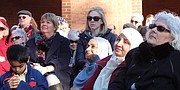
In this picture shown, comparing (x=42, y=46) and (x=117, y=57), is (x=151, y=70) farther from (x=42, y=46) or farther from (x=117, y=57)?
(x=42, y=46)

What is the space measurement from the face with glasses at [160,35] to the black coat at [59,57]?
6.77ft

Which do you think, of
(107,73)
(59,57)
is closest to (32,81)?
(107,73)

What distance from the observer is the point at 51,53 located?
692 centimetres

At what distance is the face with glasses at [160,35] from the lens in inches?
202

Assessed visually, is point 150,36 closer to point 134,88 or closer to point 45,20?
point 134,88

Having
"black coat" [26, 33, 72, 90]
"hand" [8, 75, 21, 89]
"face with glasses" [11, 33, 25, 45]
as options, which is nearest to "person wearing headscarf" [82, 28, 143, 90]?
"hand" [8, 75, 21, 89]

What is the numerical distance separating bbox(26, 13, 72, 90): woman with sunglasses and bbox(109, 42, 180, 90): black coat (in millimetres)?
1604

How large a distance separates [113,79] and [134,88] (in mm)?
516

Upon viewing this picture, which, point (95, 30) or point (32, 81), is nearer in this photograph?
point (32, 81)

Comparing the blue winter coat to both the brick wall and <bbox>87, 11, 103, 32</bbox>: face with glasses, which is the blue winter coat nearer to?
<bbox>87, 11, 103, 32</bbox>: face with glasses

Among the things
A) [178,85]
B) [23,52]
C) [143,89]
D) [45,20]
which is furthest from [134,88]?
[45,20]

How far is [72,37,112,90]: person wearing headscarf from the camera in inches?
257

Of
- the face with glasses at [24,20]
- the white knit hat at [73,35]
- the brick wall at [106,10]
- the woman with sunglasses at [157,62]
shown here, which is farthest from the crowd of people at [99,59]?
the brick wall at [106,10]

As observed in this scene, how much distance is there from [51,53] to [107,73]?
1.39 meters
